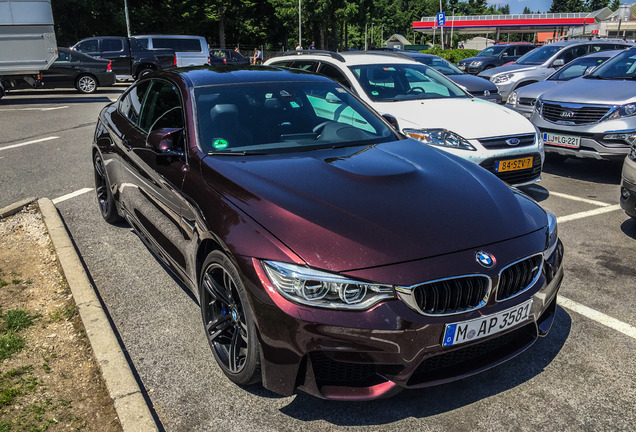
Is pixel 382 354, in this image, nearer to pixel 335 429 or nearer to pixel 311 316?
pixel 311 316

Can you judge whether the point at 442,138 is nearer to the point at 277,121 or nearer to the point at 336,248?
the point at 277,121

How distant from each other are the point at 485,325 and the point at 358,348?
0.62 metres

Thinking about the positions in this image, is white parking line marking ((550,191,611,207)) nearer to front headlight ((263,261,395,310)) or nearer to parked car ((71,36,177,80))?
front headlight ((263,261,395,310))

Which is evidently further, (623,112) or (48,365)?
(623,112)

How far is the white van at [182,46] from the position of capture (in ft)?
76.6

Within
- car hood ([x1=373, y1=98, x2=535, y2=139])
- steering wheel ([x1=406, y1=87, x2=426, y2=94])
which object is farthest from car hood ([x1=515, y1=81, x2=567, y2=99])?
steering wheel ([x1=406, y1=87, x2=426, y2=94])

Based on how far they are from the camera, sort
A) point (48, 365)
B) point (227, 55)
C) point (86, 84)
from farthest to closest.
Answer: point (227, 55) < point (86, 84) < point (48, 365)

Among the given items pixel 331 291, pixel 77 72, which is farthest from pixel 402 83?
pixel 77 72

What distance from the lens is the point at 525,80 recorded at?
539 inches

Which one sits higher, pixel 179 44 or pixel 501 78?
pixel 179 44

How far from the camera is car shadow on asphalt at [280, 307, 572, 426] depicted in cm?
284

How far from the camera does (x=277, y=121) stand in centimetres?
394

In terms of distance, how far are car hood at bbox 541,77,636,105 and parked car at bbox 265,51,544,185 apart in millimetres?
1231

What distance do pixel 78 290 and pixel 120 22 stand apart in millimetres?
41117
